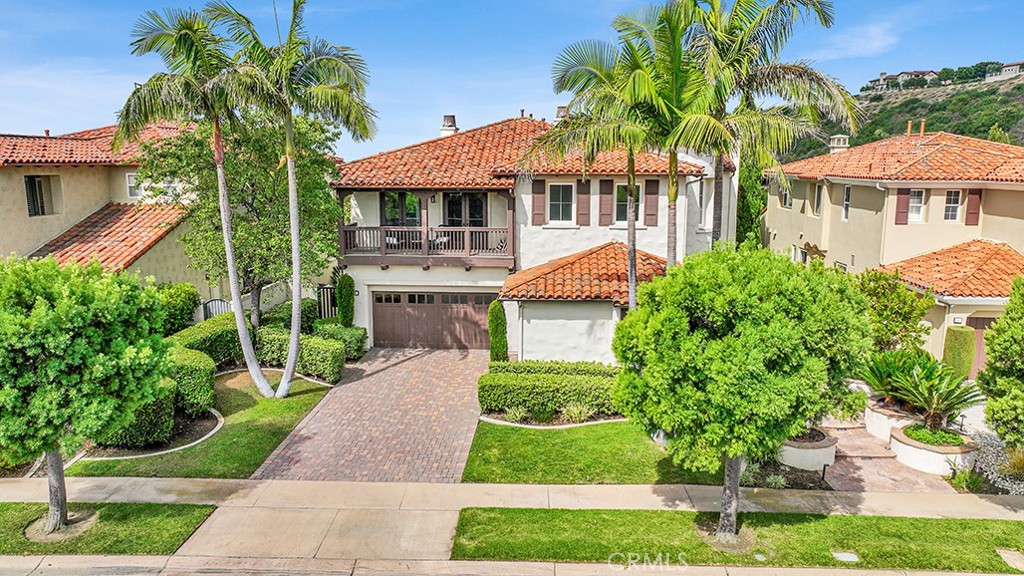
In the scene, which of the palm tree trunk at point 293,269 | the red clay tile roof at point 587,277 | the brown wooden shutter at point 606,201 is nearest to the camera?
the palm tree trunk at point 293,269

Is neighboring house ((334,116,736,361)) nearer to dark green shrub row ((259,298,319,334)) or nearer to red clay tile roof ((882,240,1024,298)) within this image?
dark green shrub row ((259,298,319,334))

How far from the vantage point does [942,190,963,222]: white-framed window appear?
68.5 ft

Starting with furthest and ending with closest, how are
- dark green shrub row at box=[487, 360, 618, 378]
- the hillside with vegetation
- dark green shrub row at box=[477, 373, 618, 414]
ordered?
the hillside with vegetation → dark green shrub row at box=[487, 360, 618, 378] → dark green shrub row at box=[477, 373, 618, 414]

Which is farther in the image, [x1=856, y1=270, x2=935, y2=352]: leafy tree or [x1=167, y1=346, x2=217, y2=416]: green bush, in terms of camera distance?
[x1=856, y1=270, x2=935, y2=352]: leafy tree

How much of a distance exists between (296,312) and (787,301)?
12.9 m

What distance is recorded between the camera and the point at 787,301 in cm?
952

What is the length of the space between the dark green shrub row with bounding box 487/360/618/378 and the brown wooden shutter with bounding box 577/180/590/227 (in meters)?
5.54

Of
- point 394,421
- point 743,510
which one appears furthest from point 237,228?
point 743,510

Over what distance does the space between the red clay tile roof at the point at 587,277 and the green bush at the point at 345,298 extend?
5.34 m

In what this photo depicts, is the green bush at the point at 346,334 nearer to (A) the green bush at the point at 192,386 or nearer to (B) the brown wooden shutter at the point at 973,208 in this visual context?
(A) the green bush at the point at 192,386

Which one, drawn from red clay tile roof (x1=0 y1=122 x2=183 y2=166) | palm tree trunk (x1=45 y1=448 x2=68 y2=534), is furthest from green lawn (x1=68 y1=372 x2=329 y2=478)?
red clay tile roof (x1=0 y1=122 x2=183 y2=166)

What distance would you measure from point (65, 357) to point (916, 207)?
22.4m

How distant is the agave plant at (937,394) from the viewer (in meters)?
14.1

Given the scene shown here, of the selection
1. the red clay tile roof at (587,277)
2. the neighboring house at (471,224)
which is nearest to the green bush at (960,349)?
the red clay tile roof at (587,277)
